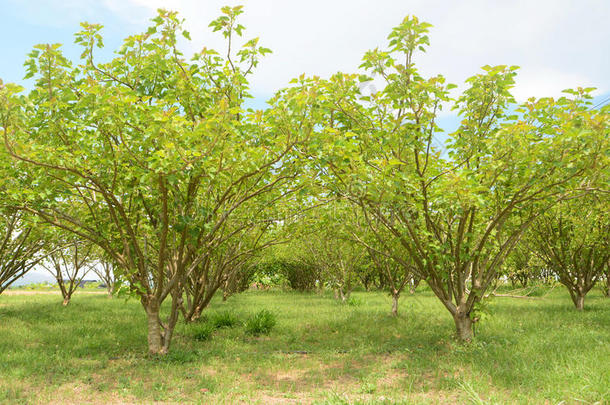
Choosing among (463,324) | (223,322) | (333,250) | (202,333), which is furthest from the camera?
(333,250)

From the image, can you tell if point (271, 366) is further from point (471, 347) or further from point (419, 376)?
point (471, 347)

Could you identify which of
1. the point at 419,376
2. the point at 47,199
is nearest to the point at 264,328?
the point at 419,376

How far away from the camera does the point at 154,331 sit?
25.8 feet

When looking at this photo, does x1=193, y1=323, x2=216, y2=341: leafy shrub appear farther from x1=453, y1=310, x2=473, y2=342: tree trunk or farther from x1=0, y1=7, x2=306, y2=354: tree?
x1=453, y1=310, x2=473, y2=342: tree trunk

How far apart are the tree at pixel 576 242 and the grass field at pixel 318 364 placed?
2.44 meters

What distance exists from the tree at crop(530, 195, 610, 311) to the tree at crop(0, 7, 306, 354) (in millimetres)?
9546

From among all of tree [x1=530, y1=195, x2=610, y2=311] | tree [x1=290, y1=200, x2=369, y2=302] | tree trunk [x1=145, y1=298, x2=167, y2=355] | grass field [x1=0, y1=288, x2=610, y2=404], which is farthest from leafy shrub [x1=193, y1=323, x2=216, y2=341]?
tree [x1=530, y1=195, x2=610, y2=311]

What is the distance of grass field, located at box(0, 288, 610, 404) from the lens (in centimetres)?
544

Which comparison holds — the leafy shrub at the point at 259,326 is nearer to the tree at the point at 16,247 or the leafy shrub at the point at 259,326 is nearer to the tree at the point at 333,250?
the tree at the point at 333,250

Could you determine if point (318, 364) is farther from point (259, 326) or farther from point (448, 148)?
point (448, 148)

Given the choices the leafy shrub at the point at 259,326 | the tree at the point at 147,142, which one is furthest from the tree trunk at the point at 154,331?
the leafy shrub at the point at 259,326

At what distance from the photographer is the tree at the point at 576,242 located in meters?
11.7

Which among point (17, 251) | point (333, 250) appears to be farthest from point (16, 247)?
point (333, 250)

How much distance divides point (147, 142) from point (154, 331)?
13.9 ft
